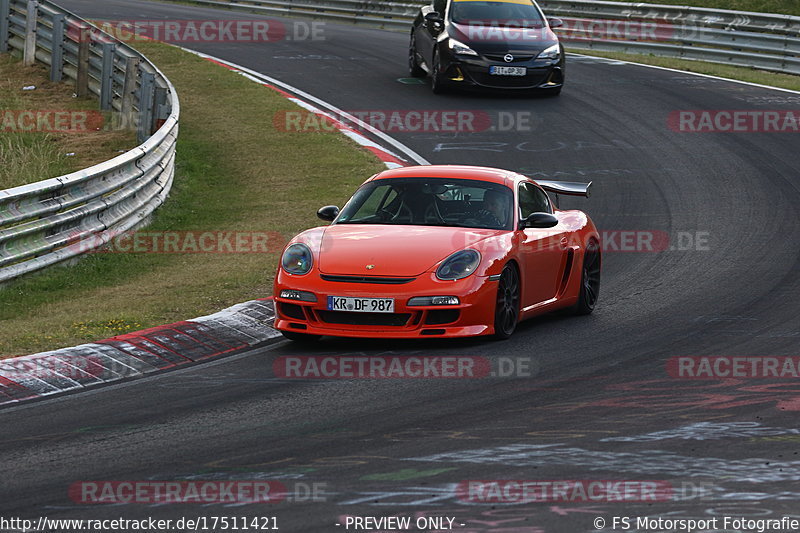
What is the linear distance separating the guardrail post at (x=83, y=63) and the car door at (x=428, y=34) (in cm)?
587

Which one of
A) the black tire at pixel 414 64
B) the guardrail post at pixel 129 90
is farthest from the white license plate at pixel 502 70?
the guardrail post at pixel 129 90

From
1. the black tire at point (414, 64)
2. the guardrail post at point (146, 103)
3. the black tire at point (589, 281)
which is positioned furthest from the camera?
the black tire at point (414, 64)

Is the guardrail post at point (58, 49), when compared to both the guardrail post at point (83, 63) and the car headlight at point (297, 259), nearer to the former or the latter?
the guardrail post at point (83, 63)

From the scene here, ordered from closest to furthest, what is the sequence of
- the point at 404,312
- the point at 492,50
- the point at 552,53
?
the point at 404,312
the point at 492,50
the point at 552,53

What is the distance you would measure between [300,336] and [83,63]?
1340 centimetres

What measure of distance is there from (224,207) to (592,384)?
9.07m

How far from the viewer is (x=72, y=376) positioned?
8578 millimetres

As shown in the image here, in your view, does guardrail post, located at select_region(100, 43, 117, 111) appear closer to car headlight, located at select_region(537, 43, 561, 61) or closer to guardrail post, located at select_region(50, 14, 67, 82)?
guardrail post, located at select_region(50, 14, 67, 82)

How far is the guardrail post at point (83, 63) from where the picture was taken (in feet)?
71.4

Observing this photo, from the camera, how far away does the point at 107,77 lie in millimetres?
20688

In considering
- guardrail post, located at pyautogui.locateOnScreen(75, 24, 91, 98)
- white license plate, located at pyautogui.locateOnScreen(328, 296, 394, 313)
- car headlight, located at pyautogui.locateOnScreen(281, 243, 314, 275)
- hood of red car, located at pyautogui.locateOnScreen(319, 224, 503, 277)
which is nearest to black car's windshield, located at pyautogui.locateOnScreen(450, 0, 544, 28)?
guardrail post, located at pyautogui.locateOnScreen(75, 24, 91, 98)

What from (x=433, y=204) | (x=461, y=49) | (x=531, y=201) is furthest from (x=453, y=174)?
(x=461, y=49)

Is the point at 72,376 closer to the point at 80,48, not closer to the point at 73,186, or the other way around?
the point at 73,186

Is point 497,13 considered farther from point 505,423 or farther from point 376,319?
point 505,423
